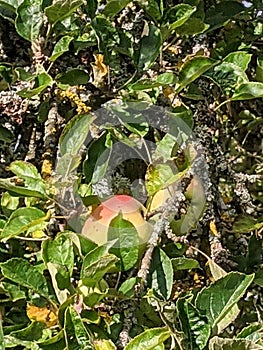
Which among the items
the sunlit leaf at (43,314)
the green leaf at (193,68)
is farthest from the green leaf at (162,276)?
the green leaf at (193,68)

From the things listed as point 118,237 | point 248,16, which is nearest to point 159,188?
point 118,237

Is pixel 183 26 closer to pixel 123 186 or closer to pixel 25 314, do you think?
pixel 123 186

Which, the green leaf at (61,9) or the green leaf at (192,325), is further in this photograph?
the green leaf at (61,9)

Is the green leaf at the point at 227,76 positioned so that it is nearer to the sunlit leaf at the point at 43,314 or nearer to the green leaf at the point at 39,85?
the green leaf at the point at 39,85

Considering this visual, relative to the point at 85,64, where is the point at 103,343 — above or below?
below

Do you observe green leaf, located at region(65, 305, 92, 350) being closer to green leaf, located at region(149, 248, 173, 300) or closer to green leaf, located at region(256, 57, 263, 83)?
green leaf, located at region(149, 248, 173, 300)

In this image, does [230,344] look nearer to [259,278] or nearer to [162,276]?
[162,276]

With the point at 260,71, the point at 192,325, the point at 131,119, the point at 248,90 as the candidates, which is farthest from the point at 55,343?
the point at 260,71
